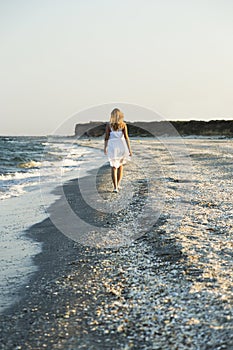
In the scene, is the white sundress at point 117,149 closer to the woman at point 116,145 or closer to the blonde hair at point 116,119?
the woman at point 116,145

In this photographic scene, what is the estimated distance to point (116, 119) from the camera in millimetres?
9547

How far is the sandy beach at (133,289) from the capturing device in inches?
114

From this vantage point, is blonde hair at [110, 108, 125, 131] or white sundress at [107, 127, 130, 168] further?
white sundress at [107, 127, 130, 168]

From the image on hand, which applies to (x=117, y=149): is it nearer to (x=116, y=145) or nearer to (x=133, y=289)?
(x=116, y=145)

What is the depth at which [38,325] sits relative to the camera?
3.19 m

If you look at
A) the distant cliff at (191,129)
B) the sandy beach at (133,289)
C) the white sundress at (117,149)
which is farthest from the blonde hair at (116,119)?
the distant cliff at (191,129)

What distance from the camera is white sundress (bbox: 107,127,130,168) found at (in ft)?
31.8

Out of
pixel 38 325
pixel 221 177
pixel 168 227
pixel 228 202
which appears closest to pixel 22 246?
pixel 168 227

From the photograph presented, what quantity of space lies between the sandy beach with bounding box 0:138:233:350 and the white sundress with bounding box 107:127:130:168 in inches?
118

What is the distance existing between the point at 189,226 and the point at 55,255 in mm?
1964

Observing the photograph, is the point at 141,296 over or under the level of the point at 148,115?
under

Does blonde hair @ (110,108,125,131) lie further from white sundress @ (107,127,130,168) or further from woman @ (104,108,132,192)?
white sundress @ (107,127,130,168)

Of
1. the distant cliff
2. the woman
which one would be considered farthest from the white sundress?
the distant cliff

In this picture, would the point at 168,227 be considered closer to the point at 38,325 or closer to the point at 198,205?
the point at 198,205
